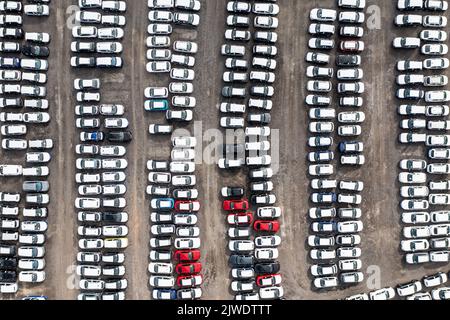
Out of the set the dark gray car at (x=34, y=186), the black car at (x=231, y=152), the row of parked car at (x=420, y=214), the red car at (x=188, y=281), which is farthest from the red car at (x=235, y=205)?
the dark gray car at (x=34, y=186)

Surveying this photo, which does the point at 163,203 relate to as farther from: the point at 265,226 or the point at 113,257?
the point at 265,226

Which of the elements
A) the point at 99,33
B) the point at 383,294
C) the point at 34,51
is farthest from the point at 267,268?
the point at 34,51

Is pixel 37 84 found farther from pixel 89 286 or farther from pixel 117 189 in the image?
pixel 89 286

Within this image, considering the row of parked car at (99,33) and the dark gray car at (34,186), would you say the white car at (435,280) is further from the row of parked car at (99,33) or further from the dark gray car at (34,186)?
the dark gray car at (34,186)

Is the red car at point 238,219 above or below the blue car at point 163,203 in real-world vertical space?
below

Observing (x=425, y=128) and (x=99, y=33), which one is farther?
(x=425, y=128)

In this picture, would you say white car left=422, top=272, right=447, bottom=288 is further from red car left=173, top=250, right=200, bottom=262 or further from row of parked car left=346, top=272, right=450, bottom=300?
red car left=173, top=250, right=200, bottom=262

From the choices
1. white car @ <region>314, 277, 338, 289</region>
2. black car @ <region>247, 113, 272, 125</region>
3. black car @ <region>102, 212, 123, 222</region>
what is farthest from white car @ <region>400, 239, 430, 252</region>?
black car @ <region>102, 212, 123, 222</region>
